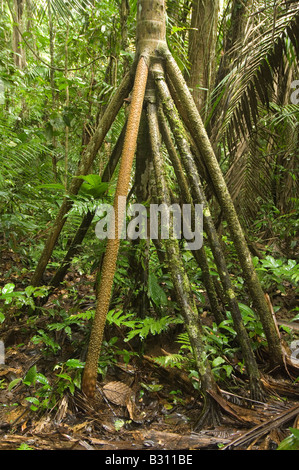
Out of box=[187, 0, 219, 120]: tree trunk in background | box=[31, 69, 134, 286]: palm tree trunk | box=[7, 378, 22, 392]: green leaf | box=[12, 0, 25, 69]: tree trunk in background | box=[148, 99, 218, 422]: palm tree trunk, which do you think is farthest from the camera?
box=[12, 0, 25, 69]: tree trunk in background

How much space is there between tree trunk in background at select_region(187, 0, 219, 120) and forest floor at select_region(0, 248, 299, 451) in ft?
Answer: 8.33

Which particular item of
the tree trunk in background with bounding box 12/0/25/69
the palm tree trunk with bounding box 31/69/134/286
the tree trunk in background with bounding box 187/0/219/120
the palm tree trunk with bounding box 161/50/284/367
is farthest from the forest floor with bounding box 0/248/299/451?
the tree trunk in background with bounding box 12/0/25/69

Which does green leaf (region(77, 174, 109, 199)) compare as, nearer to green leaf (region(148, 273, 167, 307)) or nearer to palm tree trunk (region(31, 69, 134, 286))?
palm tree trunk (region(31, 69, 134, 286))

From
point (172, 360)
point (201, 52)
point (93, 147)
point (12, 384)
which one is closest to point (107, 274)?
point (172, 360)

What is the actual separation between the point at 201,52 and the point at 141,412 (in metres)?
3.42

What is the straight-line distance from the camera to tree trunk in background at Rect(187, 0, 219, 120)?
11.7ft

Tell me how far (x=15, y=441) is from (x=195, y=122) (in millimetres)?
2133

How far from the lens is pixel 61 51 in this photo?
15.0ft

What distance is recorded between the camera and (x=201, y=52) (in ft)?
12.1

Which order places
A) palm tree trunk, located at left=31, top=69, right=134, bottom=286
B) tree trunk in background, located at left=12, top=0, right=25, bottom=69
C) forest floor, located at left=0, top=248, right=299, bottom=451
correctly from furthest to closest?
tree trunk in background, located at left=12, top=0, right=25, bottom=69 → palm tree trunk, located at left=31, top=69, right=134, bottom=286 → forest floor, located at left=0, top=248, right=299, bottom=451

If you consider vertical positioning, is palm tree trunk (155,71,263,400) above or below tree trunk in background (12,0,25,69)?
below

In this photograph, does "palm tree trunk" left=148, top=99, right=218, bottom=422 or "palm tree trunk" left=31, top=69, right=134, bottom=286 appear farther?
"palm tree trunk" left=31, top=69, right=134, bottom=286

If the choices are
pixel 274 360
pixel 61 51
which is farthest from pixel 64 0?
pixel 274 360
